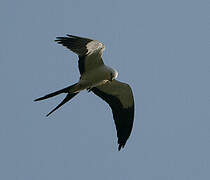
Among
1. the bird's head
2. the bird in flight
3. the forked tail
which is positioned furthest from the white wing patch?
the forked tail

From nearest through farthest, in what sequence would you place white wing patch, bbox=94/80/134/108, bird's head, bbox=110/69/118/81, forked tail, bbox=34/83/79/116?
forked tail, bbox=34/83/79/116 → bird's head, bbox=110/69/118/81 → white wing patch, bbox=94/80/134/108

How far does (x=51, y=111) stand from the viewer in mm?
11188

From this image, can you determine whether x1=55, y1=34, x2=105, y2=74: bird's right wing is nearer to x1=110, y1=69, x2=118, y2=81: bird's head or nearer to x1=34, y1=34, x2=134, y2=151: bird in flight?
x1=34, y1=34, x2=134, y2=151: bird in flight

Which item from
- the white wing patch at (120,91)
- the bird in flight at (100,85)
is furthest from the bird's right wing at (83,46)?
the white wing patch at (120,91)

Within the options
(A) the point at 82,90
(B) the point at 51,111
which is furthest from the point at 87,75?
(B) the point at 51,111

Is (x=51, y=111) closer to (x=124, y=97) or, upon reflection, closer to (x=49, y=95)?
(x=49, y=95)

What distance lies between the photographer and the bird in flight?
11.3 metres

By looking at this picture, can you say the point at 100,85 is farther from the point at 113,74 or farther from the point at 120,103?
the point at 113,74

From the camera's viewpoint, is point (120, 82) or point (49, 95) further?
point (120, 82)

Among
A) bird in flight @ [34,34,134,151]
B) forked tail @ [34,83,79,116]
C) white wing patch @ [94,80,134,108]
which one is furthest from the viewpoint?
white wing patch @ [94,80,134,108]

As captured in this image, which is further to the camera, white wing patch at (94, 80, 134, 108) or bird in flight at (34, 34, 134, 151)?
white wing patch at (94, 80, 134, 108)

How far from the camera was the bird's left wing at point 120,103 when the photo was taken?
12.1 meters

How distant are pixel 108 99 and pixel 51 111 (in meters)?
1.75

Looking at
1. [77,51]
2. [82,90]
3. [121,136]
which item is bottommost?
[121,136]
